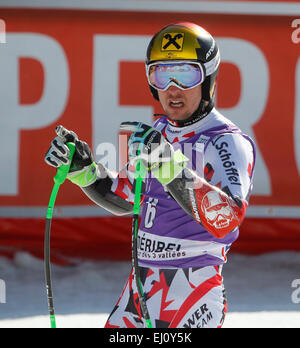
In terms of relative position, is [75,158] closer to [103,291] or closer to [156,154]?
[156,154]

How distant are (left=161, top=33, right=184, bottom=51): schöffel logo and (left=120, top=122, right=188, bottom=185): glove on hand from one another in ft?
1.62

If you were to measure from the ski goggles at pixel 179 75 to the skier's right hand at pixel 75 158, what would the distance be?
1.41 feet

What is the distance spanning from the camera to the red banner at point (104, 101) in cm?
646

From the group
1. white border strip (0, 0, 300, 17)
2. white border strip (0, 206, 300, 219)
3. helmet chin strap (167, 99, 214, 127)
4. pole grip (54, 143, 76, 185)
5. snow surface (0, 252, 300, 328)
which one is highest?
white border strip (0, 0, 300, 17)

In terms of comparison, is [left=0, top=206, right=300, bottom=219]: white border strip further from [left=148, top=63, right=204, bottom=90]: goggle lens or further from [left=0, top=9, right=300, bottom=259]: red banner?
[left=148, top=63, right=204, bottom=90]: goggle lens

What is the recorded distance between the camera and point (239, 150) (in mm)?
2967

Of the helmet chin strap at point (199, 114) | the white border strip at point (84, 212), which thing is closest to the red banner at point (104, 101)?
the white border strip at point (84, 212)

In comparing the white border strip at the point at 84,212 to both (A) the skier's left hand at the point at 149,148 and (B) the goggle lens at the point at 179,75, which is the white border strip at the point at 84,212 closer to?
(B) the goggle lens at the point at 179,75

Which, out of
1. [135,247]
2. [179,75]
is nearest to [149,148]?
[135,247]

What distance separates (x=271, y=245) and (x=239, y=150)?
13.0ft

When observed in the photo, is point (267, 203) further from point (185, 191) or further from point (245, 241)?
point (185, 191)

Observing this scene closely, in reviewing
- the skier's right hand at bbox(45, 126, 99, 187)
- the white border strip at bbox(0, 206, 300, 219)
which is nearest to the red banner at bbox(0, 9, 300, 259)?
the white border strip at bbox(0, 206, 300, 219)

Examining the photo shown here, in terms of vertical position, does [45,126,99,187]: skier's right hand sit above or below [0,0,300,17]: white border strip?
below

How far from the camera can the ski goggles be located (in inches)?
125
